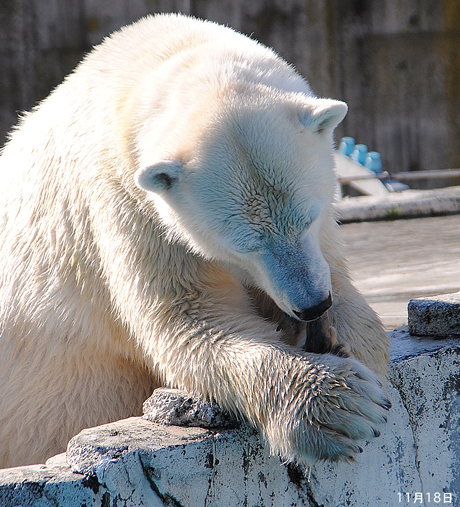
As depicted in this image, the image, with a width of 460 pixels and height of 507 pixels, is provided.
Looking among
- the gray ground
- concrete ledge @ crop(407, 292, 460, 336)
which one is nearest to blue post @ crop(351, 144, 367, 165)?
the gray ground

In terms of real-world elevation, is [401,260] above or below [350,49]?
below

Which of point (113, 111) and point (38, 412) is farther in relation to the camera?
point (38, 412)

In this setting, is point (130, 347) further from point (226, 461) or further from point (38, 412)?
point (226, 461)

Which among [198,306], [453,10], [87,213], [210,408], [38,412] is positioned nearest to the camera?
[210,408]

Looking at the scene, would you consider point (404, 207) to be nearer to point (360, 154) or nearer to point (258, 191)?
point (360, 154)

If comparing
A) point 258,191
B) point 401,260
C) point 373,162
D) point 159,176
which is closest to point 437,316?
point 258,191

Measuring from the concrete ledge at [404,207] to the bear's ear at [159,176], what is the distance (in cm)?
446

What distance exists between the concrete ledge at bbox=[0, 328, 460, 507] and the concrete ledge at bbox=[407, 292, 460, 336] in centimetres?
4

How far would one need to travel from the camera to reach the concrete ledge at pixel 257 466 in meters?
1.57

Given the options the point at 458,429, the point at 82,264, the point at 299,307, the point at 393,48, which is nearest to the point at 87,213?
the point at 82,264

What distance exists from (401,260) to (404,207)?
5.55 feet

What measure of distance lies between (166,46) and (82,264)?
2.53ft

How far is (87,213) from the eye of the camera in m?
2.09

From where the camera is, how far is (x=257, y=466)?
5.91ft
